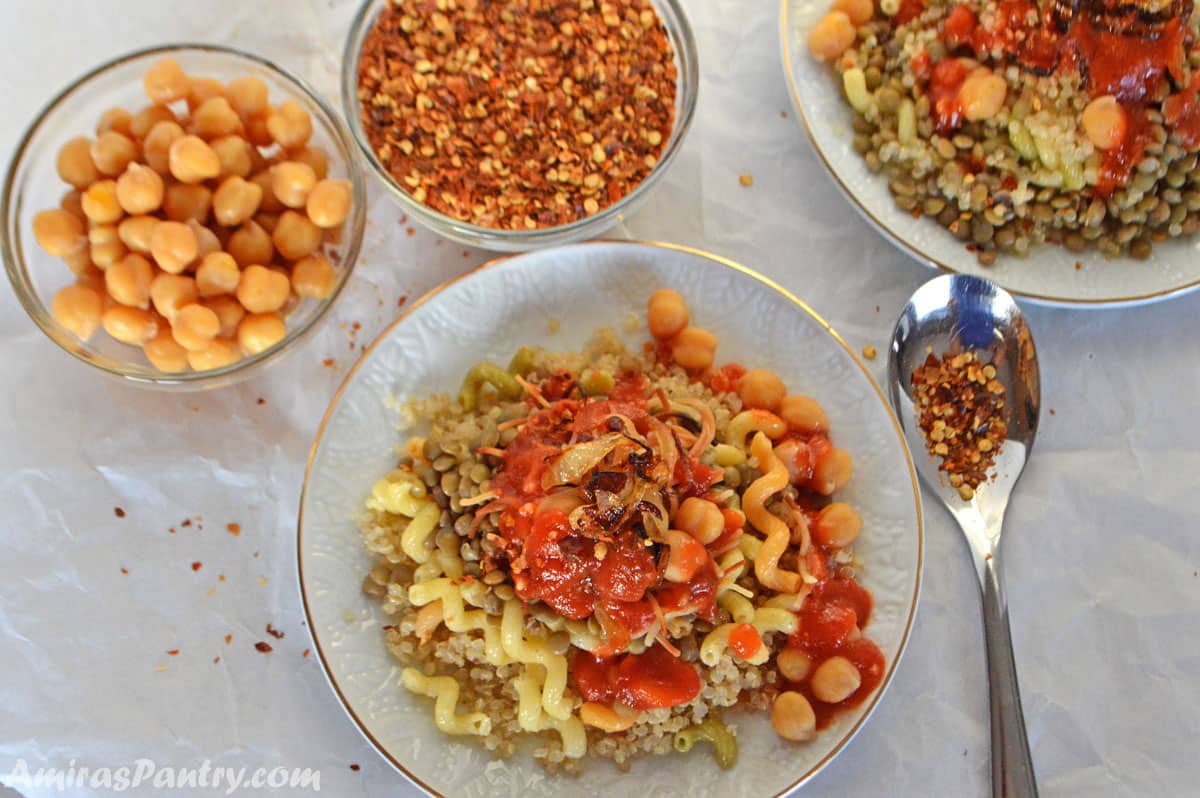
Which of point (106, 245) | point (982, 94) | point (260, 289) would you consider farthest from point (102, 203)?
point (982, 94)

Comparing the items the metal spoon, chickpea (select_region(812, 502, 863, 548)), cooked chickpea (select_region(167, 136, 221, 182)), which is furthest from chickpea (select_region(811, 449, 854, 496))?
cooked chickpea (select_region(167, 136, 221, 182))

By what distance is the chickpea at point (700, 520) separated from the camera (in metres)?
1.30

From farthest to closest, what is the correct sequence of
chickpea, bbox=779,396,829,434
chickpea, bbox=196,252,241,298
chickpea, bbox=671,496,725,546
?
chickpea, bbox=779,396,829,434
chickpea, bbox=196,252,241,298
chickpea, bbox=671,496,725,546

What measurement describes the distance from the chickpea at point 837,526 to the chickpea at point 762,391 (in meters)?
0.20

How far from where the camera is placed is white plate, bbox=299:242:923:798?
141 cm

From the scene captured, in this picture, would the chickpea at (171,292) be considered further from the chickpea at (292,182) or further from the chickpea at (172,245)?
the chickpea at (292,182)

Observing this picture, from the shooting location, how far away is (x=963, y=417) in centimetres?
161

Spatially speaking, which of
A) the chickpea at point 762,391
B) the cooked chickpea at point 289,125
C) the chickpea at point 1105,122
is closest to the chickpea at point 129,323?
the cooked chickpea at point 289,125

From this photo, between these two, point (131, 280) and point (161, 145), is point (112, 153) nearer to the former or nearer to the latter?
point (161, 145)

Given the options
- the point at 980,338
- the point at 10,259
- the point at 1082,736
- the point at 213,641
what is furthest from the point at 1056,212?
the point at 10,259

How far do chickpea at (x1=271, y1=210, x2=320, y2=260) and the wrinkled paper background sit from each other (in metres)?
0.21

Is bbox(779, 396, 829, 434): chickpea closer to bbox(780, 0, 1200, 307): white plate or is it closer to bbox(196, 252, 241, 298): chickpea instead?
bbox(780, 0, 1200, 307): white plate

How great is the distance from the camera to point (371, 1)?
1573 millimetres

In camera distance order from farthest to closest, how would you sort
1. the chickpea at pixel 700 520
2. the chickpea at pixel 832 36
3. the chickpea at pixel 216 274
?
the chickpea at pixel 832 36, the chickpea at pixel 216 274, the chickpea at pixel 700 520
